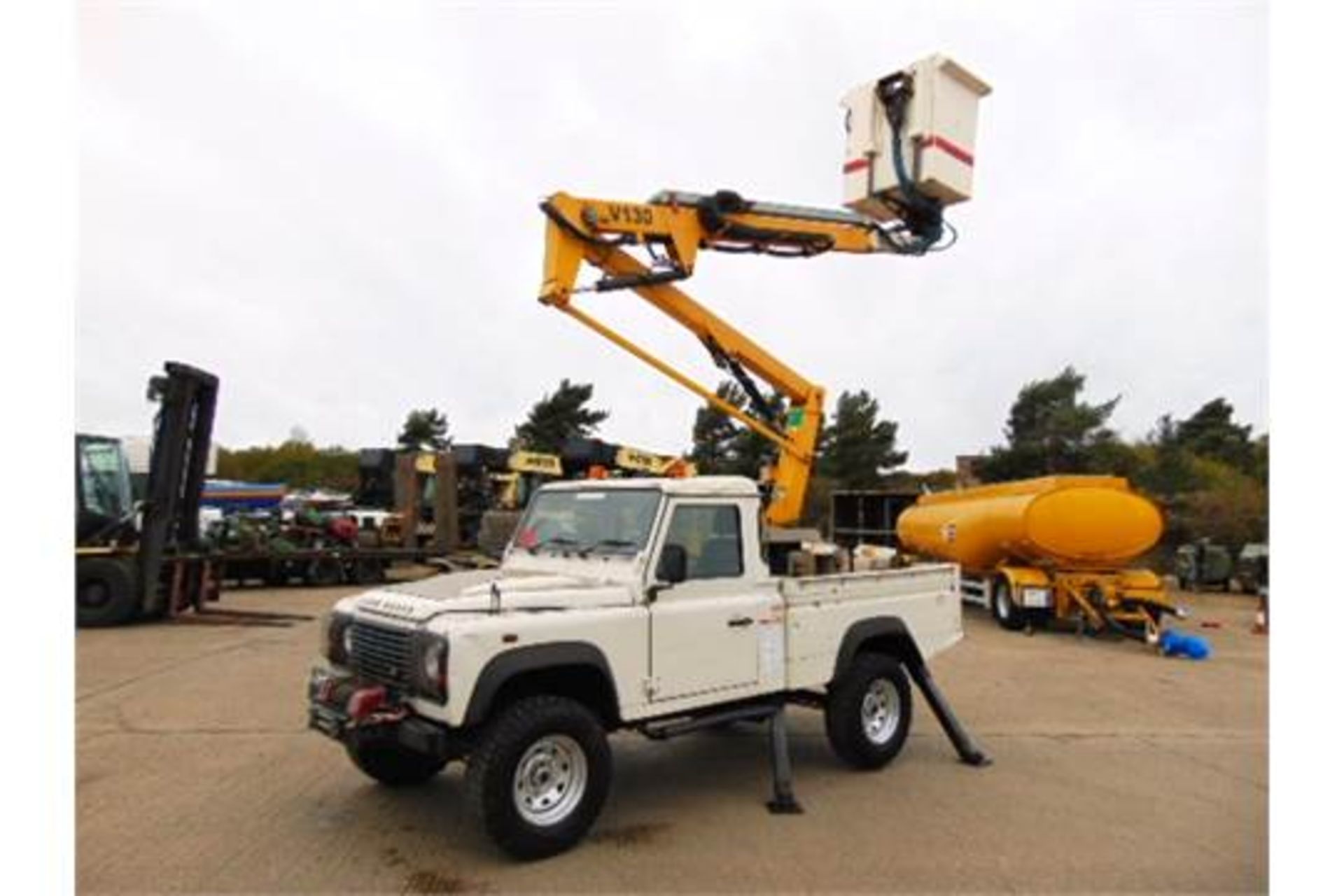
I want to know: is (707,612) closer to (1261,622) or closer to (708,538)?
(708,538)

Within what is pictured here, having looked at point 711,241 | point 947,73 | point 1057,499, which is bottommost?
point 1057,499

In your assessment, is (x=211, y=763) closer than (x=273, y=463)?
Yes

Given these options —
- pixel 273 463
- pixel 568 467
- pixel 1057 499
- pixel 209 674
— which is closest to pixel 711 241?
pixel 1057 499

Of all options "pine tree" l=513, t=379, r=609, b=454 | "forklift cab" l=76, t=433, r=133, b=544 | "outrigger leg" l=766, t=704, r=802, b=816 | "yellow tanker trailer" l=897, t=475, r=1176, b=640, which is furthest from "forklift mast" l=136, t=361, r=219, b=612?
"pine tree" l=513, t=379, r=609, b=454

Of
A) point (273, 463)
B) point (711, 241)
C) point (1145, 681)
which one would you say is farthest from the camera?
point (273, 463)

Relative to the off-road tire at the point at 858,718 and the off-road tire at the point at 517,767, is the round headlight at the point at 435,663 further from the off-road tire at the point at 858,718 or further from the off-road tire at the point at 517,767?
the off-road tire at the point at 858,718

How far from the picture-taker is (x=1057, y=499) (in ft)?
40.3

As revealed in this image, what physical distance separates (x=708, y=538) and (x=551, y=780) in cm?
171

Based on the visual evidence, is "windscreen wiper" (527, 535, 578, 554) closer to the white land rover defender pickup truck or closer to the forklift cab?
the white land rover defender pickup truck

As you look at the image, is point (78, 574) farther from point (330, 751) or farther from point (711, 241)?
point (711, 241)

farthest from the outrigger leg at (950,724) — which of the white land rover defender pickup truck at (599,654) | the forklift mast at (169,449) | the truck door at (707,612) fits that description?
the forklift mast at (169,449)

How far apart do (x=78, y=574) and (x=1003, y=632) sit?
537 inches

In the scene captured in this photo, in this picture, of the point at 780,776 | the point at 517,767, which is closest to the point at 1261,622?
the point at 780,776

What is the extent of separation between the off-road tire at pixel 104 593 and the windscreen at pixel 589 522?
9.01 meters
